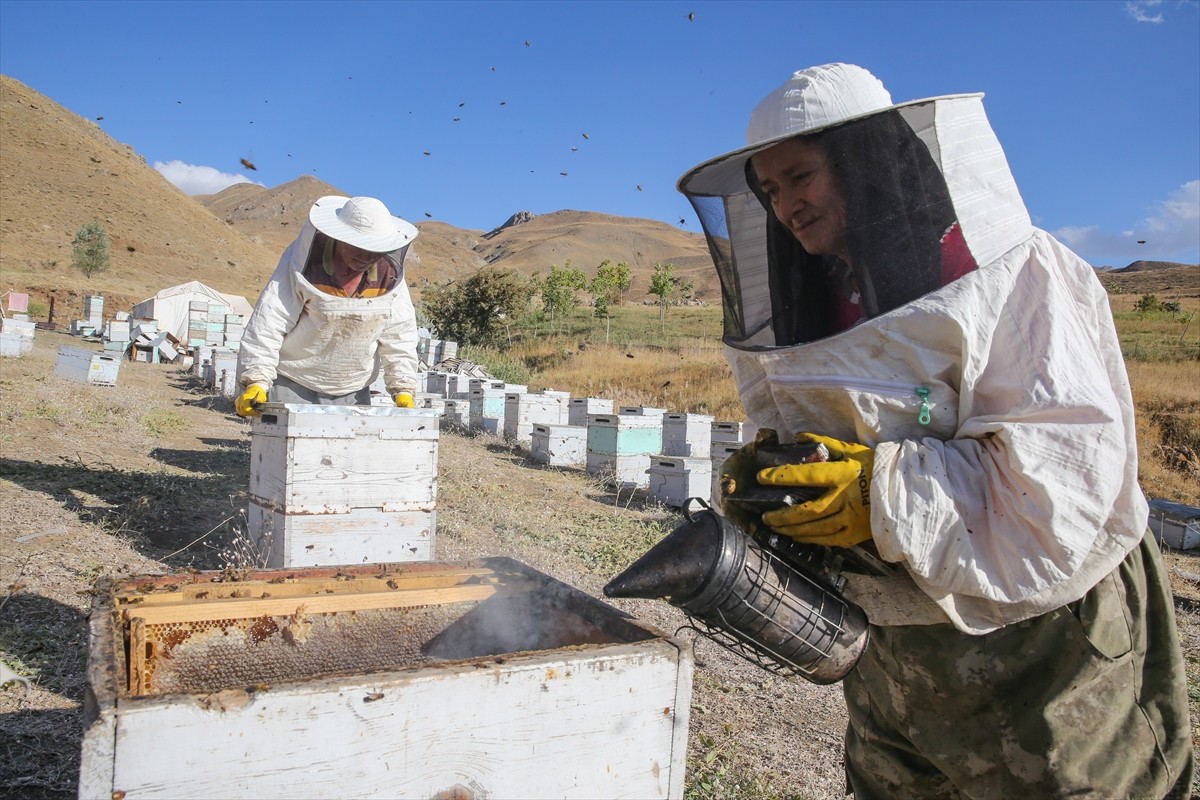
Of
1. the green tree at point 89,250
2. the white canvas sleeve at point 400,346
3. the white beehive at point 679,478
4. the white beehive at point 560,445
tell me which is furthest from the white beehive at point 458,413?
the green tree at point 89,250

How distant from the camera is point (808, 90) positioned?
1564 mm

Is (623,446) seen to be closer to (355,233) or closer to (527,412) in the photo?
(527,412)

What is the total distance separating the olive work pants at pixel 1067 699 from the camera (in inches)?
55.6

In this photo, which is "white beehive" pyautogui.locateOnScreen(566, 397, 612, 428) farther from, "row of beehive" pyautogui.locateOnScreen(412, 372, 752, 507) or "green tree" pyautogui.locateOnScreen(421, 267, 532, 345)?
"green tree" pyautogui.locateOnScreen(421, 267, 532, 345)

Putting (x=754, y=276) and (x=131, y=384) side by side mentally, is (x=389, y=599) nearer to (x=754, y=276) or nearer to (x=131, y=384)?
(x=754, y=276)

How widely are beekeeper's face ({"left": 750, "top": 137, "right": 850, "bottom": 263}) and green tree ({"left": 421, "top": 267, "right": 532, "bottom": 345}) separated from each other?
28.5 metres

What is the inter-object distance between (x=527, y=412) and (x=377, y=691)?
10405mm

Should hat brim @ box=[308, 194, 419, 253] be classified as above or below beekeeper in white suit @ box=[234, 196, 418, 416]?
above

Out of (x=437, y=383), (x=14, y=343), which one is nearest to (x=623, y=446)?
(x=437, y=383)

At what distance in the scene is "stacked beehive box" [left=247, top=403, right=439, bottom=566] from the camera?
4035 millimetres

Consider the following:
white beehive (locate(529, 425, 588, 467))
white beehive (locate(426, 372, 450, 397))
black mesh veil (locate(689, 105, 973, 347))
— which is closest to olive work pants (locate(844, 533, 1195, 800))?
black mesh veil (locate(689, 105, 973, 347))

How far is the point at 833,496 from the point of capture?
1.39m

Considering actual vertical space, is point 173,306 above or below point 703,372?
above

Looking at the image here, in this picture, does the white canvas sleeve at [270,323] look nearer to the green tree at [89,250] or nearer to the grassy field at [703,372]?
the grassy field at [703,372]
